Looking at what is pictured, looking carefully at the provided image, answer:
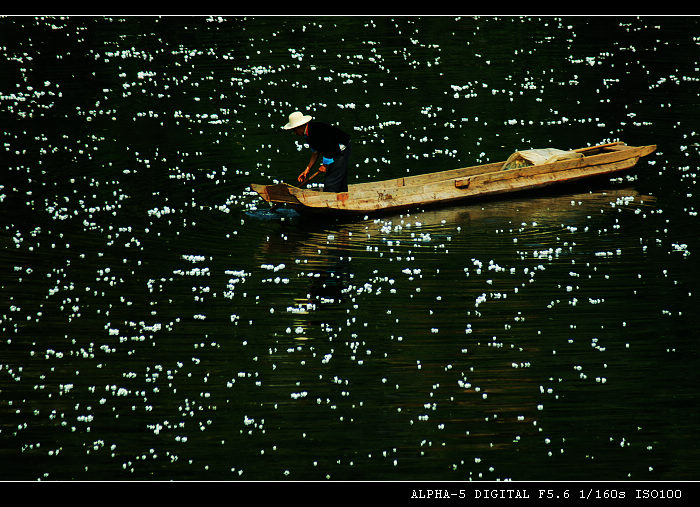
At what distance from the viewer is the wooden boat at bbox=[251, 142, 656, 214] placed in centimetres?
1742

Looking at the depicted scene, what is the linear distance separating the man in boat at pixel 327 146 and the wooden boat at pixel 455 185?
35 cm

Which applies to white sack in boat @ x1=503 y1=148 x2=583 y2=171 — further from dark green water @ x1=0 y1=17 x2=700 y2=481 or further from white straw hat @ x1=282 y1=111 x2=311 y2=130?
white straw hat @ x1=282 y1=111 x2=311 y2=130

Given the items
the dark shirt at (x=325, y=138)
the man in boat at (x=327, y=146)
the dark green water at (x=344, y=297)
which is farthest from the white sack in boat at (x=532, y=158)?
the dark shirt at (x=325, y=138)

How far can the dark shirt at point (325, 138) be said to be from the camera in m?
17.4

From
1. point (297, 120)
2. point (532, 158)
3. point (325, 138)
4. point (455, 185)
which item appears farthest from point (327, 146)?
point (532, 158)

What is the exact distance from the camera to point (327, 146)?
17.5 m

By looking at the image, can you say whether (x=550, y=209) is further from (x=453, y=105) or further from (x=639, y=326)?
(x=453, y=105)

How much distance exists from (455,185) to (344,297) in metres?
5.01

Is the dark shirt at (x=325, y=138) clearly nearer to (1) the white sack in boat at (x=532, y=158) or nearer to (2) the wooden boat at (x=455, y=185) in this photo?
(2) the wooden boat at (x=455, y=185)

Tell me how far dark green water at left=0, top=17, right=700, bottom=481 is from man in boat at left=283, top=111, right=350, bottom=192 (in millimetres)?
950

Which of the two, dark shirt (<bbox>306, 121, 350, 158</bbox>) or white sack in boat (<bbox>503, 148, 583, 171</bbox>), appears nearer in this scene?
dark shirt (<bbox>306, 121, 350, 158</bbox>)

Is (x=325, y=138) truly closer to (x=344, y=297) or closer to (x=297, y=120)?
(x=297, y=120)

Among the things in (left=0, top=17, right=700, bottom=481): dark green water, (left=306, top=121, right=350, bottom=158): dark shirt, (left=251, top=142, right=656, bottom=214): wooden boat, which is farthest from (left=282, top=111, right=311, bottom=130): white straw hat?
(left=0, top=17, right=700, bottom=481): dark green water

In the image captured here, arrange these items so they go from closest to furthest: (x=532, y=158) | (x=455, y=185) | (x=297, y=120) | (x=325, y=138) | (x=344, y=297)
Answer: (x=344, y=297), (x=297, y=120), (x=325, y=138), (x=455, y=185), (x=532, y=158)
